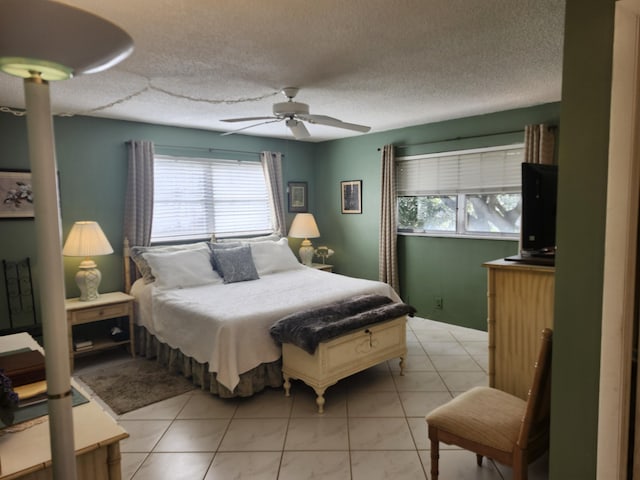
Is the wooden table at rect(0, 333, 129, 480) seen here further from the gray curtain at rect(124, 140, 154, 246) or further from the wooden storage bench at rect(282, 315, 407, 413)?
the gray curtain at rect(124, 140, 154, 246)

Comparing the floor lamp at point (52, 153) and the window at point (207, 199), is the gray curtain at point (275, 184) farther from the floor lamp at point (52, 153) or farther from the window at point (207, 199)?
the floor lamp at point (52, 153)

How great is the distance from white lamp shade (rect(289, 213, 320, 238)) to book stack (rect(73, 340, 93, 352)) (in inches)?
102

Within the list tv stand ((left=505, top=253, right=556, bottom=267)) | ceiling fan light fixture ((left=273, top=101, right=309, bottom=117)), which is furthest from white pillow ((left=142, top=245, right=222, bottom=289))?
tv stand ((left=505, top=253, right=556, bottom=267))

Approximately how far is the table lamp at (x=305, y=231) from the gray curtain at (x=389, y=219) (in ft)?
2.94

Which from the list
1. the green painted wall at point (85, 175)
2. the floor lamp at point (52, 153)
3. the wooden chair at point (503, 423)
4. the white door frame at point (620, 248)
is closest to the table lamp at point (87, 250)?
the green painted wall at point (85, 175)

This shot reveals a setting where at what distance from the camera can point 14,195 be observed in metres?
3.74

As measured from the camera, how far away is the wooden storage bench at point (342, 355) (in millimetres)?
2930

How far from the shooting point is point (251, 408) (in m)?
3.01

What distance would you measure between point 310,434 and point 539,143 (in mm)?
3228

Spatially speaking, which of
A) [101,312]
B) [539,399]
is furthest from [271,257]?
[539,399]

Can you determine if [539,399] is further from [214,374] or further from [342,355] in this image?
[214,374]

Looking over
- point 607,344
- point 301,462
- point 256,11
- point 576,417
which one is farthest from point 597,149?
point 301,462

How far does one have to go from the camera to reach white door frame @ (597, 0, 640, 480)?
1136 millimetres

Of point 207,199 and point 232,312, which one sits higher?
point 207,199
